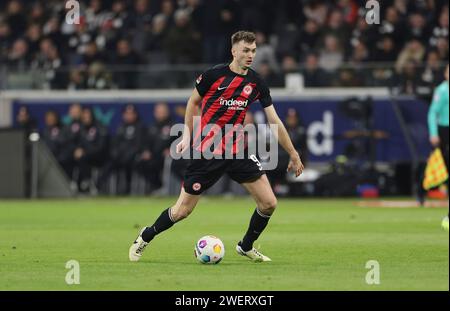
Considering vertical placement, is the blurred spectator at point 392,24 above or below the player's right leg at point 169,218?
above

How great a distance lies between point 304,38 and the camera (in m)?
29.5

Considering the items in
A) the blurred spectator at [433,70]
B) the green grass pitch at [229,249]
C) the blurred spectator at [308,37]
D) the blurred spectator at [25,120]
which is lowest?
the green grass pitch at [229,249]

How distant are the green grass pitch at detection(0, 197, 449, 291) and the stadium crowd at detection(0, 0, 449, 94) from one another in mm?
5214

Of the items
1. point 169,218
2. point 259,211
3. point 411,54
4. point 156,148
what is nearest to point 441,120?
point 259,211

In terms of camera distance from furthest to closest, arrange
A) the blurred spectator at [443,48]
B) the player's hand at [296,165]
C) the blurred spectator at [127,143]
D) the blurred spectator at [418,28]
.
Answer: the blurred spectator at [127,143] → the blurred spectator at [418,28] → the blurred spectator at [443,48] → the player's hand at [296,165]

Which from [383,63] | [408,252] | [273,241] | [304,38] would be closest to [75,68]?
[304,38]

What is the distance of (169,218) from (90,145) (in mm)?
17572

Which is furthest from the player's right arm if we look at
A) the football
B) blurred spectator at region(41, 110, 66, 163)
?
blurred spectator at region(41, 110, 66, 163)

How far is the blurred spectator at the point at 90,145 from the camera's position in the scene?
29969 millimetres

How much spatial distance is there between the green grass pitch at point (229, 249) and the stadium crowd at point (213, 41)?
521 centimetres

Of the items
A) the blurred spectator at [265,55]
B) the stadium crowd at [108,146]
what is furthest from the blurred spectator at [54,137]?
the blurred spectator at [265,55]

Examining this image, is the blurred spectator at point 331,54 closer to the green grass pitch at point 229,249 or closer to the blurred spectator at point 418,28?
the blurred spectator at point 418,28

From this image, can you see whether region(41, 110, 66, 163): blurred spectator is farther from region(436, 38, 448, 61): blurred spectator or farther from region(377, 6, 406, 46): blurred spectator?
region(436, 38, 448, 61): blurred spectator

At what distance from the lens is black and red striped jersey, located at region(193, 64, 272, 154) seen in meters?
12.6
